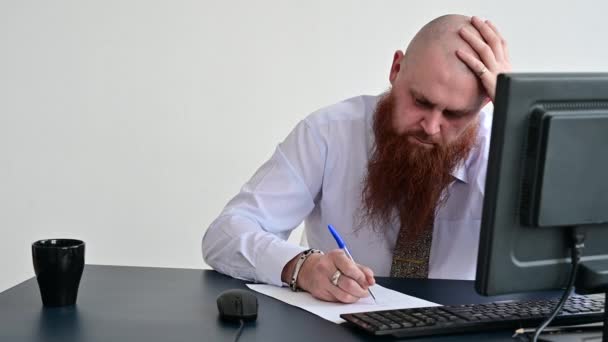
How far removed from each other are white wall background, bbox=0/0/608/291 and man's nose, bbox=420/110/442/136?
1582 millimetres

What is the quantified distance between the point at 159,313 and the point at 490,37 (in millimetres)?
1170

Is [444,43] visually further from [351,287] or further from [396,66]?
[351,287]

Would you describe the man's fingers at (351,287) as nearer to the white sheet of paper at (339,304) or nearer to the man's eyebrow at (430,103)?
the white sheet of paper at (339,304)

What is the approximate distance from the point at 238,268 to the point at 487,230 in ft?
2.63

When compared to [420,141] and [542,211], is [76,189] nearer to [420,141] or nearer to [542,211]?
[420,141]

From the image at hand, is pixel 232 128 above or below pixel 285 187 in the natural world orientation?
above

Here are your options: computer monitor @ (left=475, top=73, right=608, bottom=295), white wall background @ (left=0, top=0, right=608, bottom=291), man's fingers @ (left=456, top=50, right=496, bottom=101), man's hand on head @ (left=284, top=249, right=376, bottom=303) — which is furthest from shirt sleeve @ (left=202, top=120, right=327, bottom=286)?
white wall background @ (left=0, top=0, right=608, bottom=291)

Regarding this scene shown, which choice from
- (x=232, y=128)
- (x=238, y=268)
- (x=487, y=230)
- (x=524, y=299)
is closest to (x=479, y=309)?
(x=524, y=299)

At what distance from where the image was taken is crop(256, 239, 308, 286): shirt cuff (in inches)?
A: 70.7

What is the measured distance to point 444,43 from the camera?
83.1 inches

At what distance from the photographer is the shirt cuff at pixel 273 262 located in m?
1.80

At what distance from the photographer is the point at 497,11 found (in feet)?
12.3

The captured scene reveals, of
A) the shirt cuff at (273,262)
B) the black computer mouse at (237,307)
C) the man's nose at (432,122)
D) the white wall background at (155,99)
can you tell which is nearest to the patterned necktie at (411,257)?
the man's nose at (432,122)

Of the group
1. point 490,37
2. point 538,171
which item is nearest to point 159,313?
point 538,171
